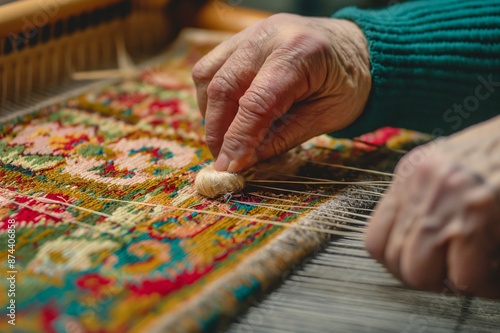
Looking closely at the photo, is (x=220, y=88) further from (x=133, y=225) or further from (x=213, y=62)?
(x=133, y=225)

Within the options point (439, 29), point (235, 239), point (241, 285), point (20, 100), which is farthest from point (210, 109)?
point (20, 100)

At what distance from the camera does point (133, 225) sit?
84cm

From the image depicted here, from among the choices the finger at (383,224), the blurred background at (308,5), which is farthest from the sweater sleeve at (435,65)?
the blurred background at (308,5)

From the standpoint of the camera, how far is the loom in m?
0.72

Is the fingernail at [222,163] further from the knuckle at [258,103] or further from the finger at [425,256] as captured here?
the finger at [425,256]

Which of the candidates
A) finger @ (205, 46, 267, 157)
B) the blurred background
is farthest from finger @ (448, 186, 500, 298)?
Result: the blurred background

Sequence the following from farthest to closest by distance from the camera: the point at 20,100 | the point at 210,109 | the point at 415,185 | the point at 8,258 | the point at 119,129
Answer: the point at 20,100 < the point at 119,129 < the point at 210,109 < the point at 8,258 < the point at 415,185

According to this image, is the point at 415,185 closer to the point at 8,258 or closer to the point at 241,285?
the point at 241,285

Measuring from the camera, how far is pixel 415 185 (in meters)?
0.64

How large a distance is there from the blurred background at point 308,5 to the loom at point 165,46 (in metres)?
0.26

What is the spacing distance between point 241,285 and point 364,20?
0.69 m

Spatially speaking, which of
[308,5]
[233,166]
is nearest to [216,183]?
[233,166]

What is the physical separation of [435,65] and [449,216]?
0.60m

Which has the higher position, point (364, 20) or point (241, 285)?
point (364, 20)
